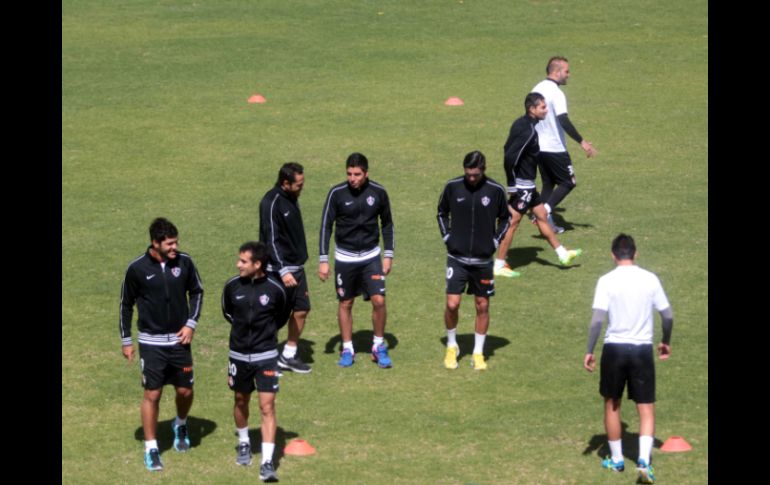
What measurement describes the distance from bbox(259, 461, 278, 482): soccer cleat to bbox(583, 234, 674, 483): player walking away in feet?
9.71

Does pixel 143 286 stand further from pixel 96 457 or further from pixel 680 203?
pixel 680 203

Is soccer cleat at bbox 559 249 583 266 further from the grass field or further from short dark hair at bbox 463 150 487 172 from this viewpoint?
short dark hair at bbox 463 150 487 172

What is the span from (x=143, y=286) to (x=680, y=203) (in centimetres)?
1054

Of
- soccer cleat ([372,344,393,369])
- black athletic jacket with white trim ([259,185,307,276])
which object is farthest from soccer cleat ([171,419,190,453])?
soccer cleat ([372,344,393,369])

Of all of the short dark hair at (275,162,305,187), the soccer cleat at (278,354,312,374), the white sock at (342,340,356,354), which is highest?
the short dark hair at (275,162,305,187)

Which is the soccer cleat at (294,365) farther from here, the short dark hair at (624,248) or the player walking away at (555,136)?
the player walking away at (555,136)

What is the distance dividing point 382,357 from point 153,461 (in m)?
3.32

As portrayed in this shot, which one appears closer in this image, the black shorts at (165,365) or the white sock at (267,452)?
the white sock at (267,452)

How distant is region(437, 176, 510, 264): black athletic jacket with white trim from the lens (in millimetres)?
13297

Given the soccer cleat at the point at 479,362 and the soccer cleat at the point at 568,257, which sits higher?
the soccer cleat at the point at 568,257

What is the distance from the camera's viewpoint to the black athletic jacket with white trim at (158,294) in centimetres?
1125

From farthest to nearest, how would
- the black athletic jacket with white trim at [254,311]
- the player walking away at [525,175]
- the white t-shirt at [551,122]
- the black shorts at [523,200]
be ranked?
the white t-shirt at [551,122] → the black shorts at [523,200] → the player walking away at [525,175] → the black athletic jacket with white trim at [254,311]

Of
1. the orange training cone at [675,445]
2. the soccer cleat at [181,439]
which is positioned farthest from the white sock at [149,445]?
the orange training cone at [675,445]

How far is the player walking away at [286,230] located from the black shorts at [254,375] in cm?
170
